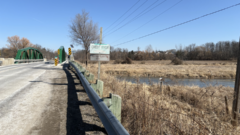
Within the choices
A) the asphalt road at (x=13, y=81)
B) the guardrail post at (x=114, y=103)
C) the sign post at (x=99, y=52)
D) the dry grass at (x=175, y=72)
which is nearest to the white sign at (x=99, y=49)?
the sign post at (x=99, y=52)

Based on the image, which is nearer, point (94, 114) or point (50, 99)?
point (94, 114)

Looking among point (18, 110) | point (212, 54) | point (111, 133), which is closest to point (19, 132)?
point (18, 110)

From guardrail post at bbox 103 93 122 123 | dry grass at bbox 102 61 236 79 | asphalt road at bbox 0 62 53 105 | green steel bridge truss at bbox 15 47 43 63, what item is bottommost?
dry grass at bbox 102 61 236 79

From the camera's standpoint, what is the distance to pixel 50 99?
4988 millimetres

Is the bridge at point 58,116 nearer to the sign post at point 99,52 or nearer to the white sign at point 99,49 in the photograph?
the sign post at point 99,52

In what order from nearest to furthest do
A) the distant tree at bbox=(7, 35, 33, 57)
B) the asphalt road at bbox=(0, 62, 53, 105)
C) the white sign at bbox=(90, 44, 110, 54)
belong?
the asphalt road at bbox=(0, 62, 53, 105) < the white sign at bbox=(90, 44, 110, 54) < the distant tree at bbox=(7, 35, 33, 57)

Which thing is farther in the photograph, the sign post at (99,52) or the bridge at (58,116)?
the sign post at (99,52)

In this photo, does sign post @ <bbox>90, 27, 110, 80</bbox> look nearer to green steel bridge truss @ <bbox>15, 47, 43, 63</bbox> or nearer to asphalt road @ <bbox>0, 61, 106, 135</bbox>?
asphalt road @ <bbox>0, 61, 106, 135</bbox>

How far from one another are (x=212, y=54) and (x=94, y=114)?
84.9m

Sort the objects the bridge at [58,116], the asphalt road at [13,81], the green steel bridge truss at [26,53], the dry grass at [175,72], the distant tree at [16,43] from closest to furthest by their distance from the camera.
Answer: the bridge at [58,116]
the asphalt road at [13,81]
the dry grass at [175,72]
the green steel bridge truss at [26,53]
the distant tree at [16,43]

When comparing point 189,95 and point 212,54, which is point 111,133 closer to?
point 189,95

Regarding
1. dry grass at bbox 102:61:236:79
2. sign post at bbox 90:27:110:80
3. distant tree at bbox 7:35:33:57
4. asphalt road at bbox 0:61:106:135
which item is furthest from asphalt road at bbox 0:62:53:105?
distant tree at bbox 7:35:33:57

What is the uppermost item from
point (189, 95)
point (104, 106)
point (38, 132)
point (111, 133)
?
point (104, 106)

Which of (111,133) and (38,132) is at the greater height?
(111,133)
